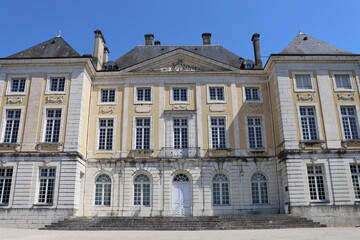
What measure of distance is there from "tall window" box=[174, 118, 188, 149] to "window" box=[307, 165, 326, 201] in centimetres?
633

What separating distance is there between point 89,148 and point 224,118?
7386 mm

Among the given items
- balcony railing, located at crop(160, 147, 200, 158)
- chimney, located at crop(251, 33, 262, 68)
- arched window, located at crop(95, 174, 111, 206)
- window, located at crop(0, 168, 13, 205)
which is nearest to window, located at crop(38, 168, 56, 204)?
window, located at crop(0, 168, 13, 205)

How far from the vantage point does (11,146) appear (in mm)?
16281

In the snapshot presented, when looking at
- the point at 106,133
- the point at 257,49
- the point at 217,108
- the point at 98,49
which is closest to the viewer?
the point at 106,133

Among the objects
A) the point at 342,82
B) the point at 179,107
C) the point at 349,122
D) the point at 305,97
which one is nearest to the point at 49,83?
the point at 179,107

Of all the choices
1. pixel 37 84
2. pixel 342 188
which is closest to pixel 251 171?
pixel 342 188

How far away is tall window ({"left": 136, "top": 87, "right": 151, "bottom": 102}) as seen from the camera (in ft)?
60.7

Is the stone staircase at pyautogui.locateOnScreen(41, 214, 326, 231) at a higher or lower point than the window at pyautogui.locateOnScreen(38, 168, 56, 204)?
lower

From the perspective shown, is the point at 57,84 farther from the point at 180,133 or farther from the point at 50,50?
the point at 180,133

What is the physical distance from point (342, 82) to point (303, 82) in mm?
2078

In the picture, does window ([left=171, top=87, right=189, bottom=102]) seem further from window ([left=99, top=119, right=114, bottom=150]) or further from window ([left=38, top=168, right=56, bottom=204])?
window ([left=38, top=168, right=56, bottom=204])

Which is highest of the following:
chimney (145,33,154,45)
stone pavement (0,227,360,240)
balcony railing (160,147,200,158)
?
chimney (145,33,154,45)

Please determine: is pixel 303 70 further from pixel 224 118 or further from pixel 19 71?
pixel 19 71

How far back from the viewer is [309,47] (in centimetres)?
1856
